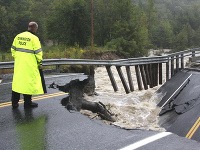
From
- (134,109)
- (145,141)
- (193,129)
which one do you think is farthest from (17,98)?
(134,109)

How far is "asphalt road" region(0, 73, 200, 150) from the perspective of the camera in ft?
16.5

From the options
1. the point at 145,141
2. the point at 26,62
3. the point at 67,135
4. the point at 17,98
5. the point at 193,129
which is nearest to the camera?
the point at 145,141

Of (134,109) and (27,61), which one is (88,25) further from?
(27,61)

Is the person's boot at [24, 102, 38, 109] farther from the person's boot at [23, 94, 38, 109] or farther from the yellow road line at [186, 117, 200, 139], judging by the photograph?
the yellow road line at [186, 117, 200, 139]

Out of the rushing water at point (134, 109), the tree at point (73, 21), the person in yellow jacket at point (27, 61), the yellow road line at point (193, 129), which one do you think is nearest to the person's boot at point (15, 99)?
the person in yellow jacket at point (27, 61)

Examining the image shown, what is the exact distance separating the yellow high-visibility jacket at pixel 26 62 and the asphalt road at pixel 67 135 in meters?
0.61

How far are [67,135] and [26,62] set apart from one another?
2.09 m

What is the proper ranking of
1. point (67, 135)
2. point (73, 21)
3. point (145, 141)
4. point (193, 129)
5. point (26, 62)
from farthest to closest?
point (73, 21) → point (193, 129) → point (26, 62) → point (67, 135) → point (145, 141)

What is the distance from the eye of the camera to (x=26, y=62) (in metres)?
6.76

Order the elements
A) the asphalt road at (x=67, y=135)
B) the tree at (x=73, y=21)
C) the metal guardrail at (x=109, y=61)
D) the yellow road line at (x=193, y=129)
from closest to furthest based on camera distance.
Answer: the asphalt road at (x=67, y=135)
the yellow road line at (x=193, y=129)
the metal guardrail at (x=109, y=61)
the tree at (x=73, y=21)

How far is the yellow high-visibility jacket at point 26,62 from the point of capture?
6.75 m

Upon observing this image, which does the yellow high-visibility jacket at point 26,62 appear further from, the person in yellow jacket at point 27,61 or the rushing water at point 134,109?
the rushing water at point 134,109

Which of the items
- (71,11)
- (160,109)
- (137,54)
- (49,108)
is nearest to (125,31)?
(137,54)

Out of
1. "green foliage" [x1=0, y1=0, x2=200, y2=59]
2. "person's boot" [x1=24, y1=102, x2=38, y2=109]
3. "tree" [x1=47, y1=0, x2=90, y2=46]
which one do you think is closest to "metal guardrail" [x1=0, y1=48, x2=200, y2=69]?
"person's boot" [x1=24, y1=102, x2=38, y2=109]
